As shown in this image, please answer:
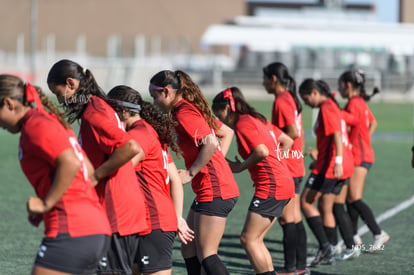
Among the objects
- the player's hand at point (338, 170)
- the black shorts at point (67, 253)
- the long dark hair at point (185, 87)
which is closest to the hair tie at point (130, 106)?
the long dark hair at point (185, 87)

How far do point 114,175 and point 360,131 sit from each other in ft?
16.4

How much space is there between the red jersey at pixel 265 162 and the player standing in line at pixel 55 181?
2.35 m

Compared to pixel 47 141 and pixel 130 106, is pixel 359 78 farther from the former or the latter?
pixel 47 141

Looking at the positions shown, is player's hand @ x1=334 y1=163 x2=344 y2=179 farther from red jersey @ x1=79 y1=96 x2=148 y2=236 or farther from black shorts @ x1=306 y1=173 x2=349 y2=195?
red jersey @ x1=79 y1=96 x2=148 y2=236

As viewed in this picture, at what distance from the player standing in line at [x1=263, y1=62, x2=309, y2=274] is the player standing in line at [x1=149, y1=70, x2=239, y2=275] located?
5.81ft

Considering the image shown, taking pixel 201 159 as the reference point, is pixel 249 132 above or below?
above

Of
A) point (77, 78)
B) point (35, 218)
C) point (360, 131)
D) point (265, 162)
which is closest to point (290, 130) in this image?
point (265, 162)

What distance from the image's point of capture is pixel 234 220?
10828 mm

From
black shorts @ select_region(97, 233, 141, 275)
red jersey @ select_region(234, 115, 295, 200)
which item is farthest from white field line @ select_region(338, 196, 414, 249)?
black shorts @ select_region(97, 233, 141, 275)

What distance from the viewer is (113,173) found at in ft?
16.0

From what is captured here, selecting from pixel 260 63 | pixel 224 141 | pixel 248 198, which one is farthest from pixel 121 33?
pixel 224 141

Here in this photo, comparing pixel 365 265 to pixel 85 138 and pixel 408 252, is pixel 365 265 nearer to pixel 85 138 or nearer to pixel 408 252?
pixel 408 252

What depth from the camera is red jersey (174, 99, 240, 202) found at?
5.94 m

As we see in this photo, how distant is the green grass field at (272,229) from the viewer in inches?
321
